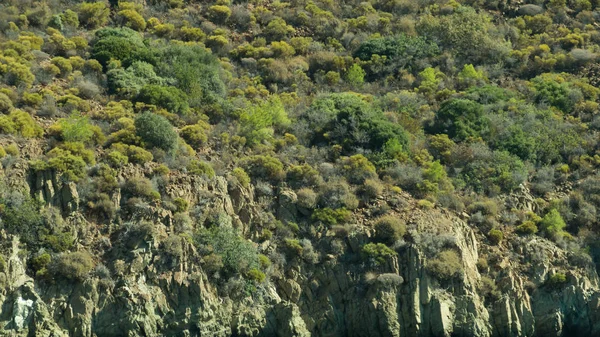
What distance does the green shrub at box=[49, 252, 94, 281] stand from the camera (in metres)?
40.6

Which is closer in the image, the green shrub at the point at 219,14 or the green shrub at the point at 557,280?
the green shrub at the point at 557,280

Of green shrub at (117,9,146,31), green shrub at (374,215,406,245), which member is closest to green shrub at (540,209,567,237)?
green shrub at (374,215,406,245)

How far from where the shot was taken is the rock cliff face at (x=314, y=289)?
4025cm

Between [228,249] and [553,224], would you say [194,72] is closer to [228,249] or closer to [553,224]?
[228,249]

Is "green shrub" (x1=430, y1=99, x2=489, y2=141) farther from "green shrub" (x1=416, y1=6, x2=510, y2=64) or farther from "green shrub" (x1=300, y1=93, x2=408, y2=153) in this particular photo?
"green shrub" (x1=416, y1=6, x2=510, y2=64)

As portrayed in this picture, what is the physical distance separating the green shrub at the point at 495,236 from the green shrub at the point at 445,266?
10.5ft

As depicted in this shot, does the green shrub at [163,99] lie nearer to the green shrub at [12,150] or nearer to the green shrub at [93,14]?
the green shrub at [12,150]

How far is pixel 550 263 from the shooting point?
46.9 meters

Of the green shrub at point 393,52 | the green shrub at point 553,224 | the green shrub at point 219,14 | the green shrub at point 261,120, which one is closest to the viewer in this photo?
the green shrub at point 553,224

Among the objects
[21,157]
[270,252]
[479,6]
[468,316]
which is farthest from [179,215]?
[479,6]

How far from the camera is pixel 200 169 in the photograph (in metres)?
47.2

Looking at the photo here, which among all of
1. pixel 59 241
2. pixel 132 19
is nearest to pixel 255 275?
pixel 59 241

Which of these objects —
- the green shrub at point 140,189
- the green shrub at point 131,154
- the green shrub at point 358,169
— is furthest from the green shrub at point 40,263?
the green shrub at point 358,169

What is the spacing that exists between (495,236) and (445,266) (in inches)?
162
